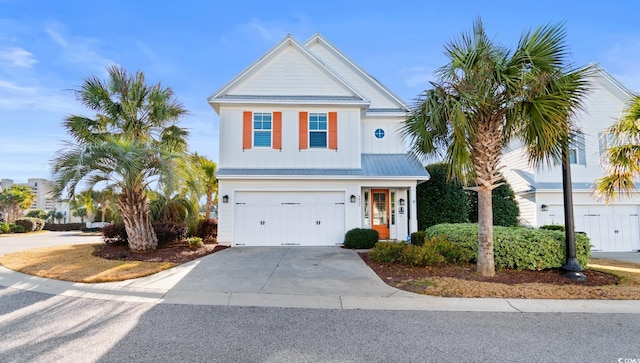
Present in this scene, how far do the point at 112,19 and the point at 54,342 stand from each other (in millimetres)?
11740

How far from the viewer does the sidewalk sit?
19.5 feet

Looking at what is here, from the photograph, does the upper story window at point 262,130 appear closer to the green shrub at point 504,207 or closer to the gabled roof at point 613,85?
the green shrub at point 504,207

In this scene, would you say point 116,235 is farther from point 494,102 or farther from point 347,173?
point 494,102

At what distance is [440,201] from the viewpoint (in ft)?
49.7

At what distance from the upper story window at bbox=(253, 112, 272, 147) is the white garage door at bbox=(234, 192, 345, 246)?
2.16 m

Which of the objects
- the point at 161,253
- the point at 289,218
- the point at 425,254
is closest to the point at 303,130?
the point at 289,218

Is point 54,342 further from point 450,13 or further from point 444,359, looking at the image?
point 450,13

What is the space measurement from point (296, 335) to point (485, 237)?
579cm

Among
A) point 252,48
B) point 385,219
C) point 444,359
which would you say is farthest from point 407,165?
point 444,359

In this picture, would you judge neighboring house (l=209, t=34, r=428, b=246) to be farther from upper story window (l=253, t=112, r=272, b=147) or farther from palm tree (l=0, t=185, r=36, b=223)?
palm tree (l=0, t=185, r=36, b=223)

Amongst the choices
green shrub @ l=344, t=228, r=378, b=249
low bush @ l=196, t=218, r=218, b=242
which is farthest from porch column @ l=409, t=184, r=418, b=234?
low bush @ l=196, t=218, r=218, b=242

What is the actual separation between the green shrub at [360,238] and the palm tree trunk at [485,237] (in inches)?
191

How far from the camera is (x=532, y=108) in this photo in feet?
24.7

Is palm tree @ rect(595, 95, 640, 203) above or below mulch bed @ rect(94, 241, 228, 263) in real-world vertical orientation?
above
